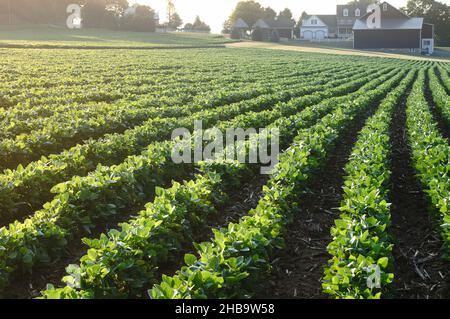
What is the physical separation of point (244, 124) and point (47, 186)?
590 centimetres

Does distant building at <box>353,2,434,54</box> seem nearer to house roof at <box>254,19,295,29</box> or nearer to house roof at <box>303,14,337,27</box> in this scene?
house roof at <box>254,19,295,29</box>

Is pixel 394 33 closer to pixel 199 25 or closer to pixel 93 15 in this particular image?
pixel 93 15

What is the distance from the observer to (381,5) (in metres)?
73.9

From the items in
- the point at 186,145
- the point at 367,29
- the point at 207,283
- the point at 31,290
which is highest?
the point at 367,29

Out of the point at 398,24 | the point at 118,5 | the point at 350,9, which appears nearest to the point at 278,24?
the point at 350,9

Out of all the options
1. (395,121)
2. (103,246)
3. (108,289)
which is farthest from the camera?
(395,121)

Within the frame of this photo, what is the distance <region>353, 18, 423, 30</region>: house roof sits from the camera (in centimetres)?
7200

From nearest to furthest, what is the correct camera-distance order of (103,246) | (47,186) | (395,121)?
(103,246) → (47,186) → (395,121)

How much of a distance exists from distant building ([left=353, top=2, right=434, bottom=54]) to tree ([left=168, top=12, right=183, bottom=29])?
57.0 meters

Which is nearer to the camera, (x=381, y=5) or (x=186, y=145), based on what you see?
(x=186, y=145)

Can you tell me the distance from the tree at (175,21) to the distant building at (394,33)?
2245 inches
